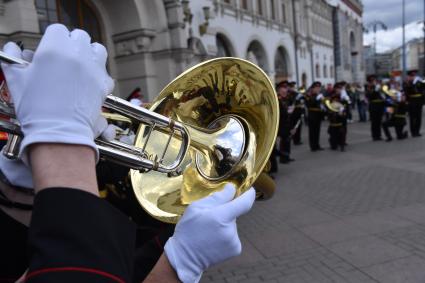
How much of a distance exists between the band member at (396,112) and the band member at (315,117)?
5.06 feet

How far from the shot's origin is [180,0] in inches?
445

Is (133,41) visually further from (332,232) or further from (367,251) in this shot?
(367,251)

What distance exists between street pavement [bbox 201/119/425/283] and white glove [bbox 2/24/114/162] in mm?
2325

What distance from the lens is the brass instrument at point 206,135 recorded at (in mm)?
1504

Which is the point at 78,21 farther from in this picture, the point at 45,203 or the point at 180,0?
the point at 45,203

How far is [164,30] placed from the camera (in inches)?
409

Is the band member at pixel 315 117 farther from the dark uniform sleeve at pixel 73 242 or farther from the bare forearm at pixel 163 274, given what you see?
the dark uniform sleeve at pixel 73 242

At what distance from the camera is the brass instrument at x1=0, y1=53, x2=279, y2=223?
1.50 m

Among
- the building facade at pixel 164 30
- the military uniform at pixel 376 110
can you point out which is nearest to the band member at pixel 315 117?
the military uniform at pixel 376 110

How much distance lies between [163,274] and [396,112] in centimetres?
901

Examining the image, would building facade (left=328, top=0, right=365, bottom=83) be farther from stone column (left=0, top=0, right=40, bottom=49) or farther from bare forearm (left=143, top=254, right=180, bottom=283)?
bare forearm (left=143, top=254, right=180, bottom=283)

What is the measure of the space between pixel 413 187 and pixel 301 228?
197cm

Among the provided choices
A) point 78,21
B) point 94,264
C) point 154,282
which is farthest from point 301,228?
point 78,21

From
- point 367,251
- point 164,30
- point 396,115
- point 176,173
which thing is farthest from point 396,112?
point 176,173
